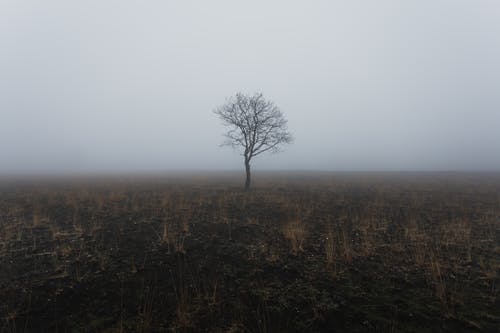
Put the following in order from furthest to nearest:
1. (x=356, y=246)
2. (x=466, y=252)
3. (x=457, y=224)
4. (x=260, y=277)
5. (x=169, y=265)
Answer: (x=457, y=224), (x=356, y=246), (x=466, y=252), (x=169, y=265), (x=260, y=277)

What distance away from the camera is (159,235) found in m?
9.06

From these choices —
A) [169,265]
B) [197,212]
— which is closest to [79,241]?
[169,265]

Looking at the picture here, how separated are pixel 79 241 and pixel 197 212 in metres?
6.28

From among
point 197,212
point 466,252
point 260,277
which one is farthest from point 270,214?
point 466,252

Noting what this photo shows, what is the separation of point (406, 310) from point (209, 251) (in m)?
5.64

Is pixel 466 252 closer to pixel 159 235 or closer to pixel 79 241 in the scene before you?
pixel 159 235

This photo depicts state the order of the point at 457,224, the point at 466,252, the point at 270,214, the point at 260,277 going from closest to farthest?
the point at 260,277 < the point at 466,252 < the point at 457,224 < the point at 270,214

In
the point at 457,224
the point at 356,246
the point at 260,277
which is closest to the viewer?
the point at 260,277

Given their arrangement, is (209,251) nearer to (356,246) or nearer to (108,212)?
(356,246)

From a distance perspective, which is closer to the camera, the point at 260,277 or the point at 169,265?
the point at 260,277

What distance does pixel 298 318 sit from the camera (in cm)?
412

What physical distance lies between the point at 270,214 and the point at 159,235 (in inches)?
264

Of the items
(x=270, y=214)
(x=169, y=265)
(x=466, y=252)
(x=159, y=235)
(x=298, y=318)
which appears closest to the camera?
(x=298, y=318)

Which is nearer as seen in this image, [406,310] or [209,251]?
[406,310]
